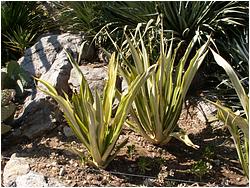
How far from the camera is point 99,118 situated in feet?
9.25

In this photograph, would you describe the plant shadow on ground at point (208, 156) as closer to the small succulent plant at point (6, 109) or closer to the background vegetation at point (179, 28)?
the background vegetation at point (179, 28)

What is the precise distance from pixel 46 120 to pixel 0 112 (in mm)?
345

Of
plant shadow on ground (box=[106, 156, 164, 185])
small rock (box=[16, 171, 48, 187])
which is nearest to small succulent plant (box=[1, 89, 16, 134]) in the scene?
small rock (box=[16, 171, 48, 187])

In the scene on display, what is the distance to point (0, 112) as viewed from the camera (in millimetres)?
3186

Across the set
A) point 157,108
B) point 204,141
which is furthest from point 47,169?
point 204,141

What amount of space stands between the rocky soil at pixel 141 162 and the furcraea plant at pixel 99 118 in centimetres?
10

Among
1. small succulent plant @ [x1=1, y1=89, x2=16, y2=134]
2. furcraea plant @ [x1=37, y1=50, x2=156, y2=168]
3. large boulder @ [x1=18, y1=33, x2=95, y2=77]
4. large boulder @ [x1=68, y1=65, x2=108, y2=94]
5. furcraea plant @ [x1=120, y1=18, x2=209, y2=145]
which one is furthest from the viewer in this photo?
large boulder @ [x1=18, y1=33, x2=95, y2=77]

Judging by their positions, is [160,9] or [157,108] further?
[160,9]

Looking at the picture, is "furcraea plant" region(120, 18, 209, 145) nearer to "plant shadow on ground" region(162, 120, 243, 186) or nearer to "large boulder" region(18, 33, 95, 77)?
"plant shadow on ground" region(162, 120, 243, 186)

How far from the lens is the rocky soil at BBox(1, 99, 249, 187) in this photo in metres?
2.87

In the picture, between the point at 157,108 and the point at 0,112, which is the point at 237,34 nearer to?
the point at 157,108

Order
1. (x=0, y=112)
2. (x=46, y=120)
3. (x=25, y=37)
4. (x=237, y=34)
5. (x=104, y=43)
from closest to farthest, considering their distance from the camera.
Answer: (x=0, y=112), (x=46, y=120), (x=237, y=34), (x=104, y=43), (x=25, y=37)

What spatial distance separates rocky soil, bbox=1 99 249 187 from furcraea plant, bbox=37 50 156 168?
102 millimetres

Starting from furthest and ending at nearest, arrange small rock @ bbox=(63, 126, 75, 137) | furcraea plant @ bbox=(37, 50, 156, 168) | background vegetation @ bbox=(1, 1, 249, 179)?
background vegetation @ bbox=(1, 1, 249, 179) → small rock @ bbox=(63, 126, 75, 137) → furcraea plant @ bbox=(37, 50, 156, 168)
